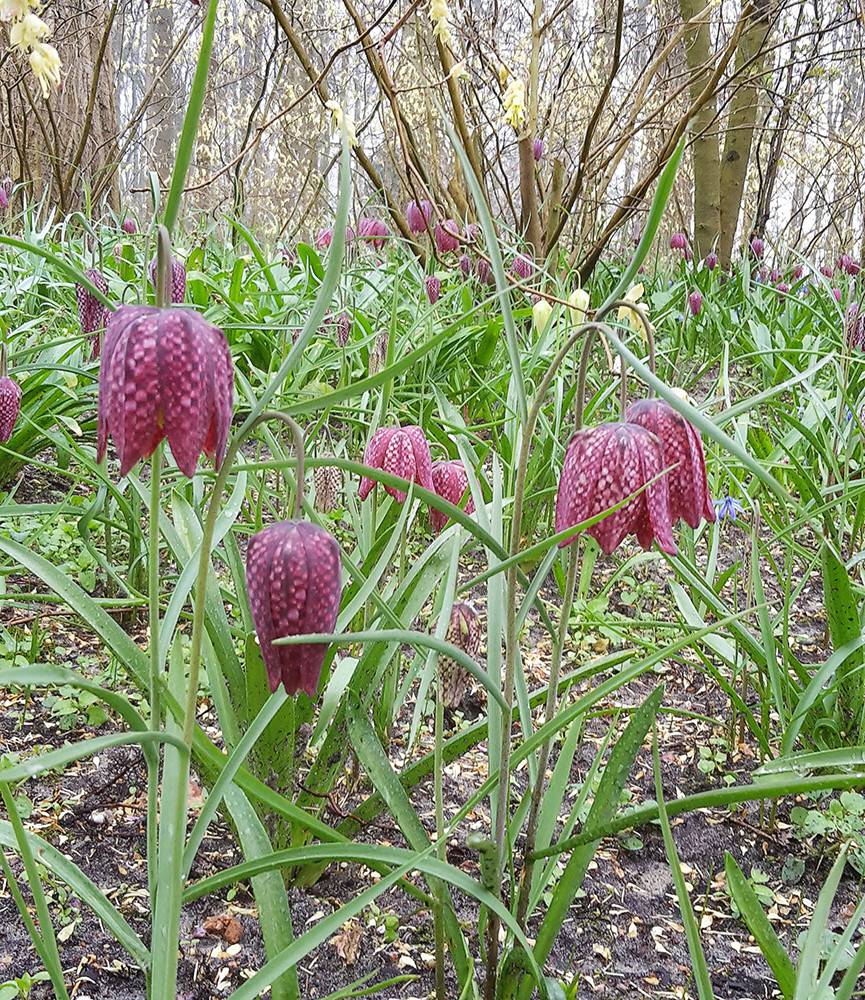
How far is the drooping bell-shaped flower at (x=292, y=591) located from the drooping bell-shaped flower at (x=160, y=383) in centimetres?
12

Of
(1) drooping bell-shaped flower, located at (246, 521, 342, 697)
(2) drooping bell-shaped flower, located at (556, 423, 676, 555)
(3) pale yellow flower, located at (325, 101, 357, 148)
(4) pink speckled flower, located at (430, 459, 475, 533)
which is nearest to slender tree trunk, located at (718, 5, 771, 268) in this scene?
(3) pale yellow flower, located at (325, 101, 357, 148)

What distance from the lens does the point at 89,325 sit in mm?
1771

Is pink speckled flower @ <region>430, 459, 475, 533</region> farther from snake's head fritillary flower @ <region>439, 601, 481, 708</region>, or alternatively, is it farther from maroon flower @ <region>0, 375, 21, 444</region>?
maroon flower @ <region>0, 375, 21, 444</region>

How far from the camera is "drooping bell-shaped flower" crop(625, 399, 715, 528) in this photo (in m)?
0.94

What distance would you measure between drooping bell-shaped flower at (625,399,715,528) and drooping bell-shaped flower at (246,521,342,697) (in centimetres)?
34

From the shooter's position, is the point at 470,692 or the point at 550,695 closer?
the point at 550,695

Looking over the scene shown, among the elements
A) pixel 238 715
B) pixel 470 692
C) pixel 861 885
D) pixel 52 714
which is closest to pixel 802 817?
pixel 861 885

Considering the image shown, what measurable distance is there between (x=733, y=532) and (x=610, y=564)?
0.45 meters

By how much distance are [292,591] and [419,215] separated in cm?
322

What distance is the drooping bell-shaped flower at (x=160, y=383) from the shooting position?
70 centimetres

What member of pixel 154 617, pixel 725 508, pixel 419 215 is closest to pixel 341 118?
pixel 154 617

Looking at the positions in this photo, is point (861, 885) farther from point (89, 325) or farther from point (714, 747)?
point (89, 325)

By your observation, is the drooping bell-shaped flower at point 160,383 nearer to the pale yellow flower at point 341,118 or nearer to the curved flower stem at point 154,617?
the curved flower stem at point 154,617

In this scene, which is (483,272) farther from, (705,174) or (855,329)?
(705,174)
